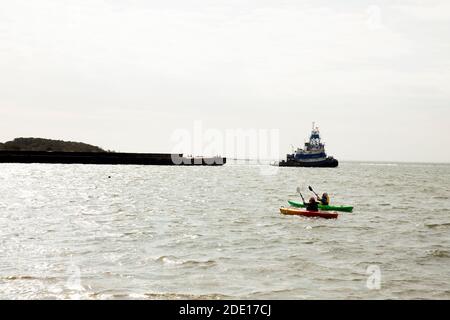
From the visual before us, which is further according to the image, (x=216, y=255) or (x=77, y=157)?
(x=77, y=157)

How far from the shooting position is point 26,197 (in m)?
41.5

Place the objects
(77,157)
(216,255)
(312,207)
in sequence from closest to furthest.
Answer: (216,255) → (312,207) → (77,157)

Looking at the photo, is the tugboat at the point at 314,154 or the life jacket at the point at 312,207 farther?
the tugboat at the point at 314,154

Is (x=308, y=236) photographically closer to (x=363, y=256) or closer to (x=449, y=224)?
(x=363, y=256)

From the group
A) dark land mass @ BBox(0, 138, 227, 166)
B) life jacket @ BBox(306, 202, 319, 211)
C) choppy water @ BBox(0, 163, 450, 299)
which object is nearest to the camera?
choppy water @ BBox(0, 163, 450, 299)

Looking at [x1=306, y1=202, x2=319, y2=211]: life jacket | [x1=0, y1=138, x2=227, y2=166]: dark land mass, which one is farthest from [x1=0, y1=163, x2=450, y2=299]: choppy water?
[x1=0, y1=138, x2=227, y2=166]: dark land mass

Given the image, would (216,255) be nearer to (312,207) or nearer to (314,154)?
(312,207)

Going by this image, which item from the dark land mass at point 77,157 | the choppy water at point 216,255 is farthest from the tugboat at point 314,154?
the choppy water at point 216,255

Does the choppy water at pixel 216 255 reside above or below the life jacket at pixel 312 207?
below

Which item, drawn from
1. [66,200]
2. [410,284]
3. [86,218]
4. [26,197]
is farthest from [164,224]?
[26,197]

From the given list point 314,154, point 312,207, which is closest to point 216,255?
point 312,207

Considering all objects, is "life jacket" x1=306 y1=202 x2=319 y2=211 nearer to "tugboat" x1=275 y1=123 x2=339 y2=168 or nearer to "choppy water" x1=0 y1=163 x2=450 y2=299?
"choppy water" x1=0 y1=163 x2=450 y2=299

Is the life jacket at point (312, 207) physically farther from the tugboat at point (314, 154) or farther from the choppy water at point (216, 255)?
the tugboat at point (314, 154)

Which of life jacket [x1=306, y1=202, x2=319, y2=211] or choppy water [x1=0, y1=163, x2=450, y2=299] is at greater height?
life jacket [x1=306, y1=202, x2=319, y2=211]
